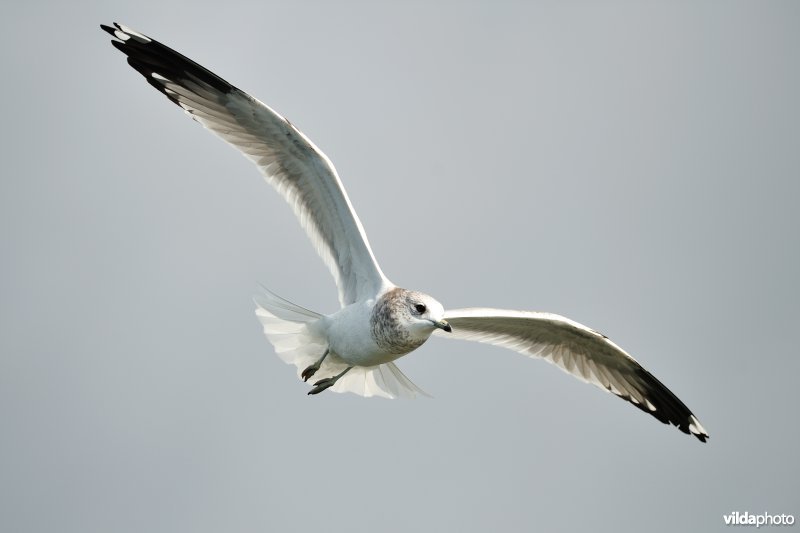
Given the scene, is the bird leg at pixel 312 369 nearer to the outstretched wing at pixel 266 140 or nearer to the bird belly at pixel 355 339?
the bird belly at pixel 355 339

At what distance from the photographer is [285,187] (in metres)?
8.74

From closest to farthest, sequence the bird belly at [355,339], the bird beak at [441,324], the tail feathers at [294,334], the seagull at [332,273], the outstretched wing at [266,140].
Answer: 1. the bird beak at [441,324]
2. the seagull at [332,273]
3. the bird belly at [355,339]
4. the outstretched wing at [266,140]
5. the tail feathers at [294,334]

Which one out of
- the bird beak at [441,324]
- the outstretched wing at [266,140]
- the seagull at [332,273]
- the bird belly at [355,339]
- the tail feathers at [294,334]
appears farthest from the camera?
the tail feathers at [294,334]

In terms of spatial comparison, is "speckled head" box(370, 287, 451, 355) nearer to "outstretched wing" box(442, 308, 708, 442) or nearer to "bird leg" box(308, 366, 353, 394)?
"bird leg" box(308, 366, 353, 394)

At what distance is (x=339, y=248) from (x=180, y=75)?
176 cm

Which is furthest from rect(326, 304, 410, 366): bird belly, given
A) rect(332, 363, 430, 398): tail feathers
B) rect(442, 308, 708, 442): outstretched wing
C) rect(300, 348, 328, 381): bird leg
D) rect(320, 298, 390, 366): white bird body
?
rect(442, 308, 708, 442): outstretched wing

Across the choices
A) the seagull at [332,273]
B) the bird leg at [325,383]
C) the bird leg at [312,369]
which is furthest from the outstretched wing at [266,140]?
the bird leg at [325,383]

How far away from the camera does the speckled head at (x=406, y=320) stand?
7980mm

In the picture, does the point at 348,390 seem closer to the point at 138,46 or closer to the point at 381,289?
the point at 381,289

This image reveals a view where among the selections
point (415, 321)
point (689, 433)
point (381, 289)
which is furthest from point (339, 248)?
point (689, 433)

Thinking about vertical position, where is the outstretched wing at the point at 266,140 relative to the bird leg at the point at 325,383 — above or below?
above

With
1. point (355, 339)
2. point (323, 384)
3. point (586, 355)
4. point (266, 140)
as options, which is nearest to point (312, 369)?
point (323, 384)

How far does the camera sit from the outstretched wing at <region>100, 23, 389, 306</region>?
8.43 m

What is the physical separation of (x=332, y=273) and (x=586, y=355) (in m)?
2.46
